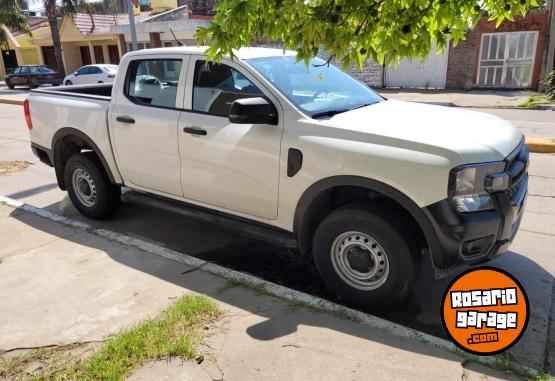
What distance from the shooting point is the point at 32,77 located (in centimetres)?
2845

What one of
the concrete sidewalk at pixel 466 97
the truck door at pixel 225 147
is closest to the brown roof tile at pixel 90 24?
the concrete sidewalk at pixel 466 97

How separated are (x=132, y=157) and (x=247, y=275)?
1.75 m

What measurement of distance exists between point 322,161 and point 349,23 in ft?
4.13

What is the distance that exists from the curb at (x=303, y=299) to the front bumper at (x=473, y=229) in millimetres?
484

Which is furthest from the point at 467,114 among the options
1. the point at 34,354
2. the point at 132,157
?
the point at 34,354

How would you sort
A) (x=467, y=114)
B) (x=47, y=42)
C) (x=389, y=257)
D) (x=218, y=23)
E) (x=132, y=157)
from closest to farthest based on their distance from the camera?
(x=218, y=23) < (x=389, y=257) < (x=467, y=114) < (x=132, y=157) < (x=47, y=42)

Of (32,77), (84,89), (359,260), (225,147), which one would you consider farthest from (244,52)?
(32,77)

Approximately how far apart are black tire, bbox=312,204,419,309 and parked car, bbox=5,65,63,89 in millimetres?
29194

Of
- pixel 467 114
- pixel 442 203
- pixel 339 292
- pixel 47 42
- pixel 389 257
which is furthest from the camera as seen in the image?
pixel 47 42

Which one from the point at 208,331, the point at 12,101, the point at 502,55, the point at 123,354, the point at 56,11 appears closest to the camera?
the point at 123,354

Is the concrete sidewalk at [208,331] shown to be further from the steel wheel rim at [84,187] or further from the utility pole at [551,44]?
the utility pole at [551,44]

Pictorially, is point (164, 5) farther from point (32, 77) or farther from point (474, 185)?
point (474, 185)

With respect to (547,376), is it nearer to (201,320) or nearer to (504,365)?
(504,365)

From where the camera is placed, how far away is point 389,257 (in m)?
3.25
